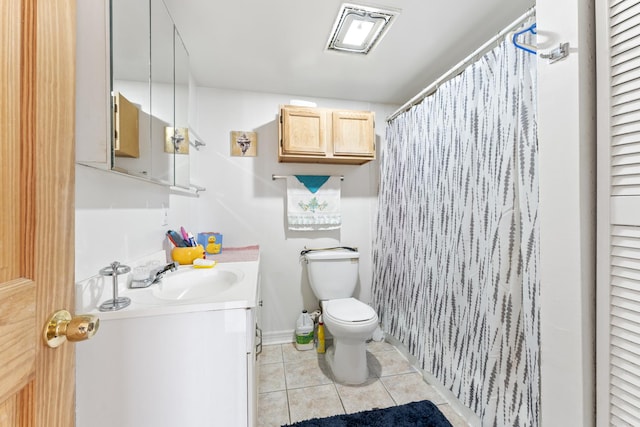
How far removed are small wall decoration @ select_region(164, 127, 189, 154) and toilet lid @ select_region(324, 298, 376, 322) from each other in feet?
4.80

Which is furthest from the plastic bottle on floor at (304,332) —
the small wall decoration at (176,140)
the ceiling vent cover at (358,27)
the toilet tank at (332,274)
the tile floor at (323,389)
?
the ceiling vent cover at (358,27)

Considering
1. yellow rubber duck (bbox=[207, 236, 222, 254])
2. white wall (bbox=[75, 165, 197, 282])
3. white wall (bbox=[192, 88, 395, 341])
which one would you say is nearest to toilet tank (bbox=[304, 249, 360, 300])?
white wall (bbox=[192, 88, 395, 341])

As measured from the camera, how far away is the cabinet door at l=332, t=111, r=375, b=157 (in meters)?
2.15

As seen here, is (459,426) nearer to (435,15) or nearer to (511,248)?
(511,248)

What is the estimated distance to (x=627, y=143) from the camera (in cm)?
58

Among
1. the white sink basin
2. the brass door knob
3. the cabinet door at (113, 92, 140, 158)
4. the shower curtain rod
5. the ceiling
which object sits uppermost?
the ceiling

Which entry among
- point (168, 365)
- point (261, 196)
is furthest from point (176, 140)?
point (168, 365)

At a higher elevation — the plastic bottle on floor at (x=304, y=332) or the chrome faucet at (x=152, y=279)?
the chrome faucet at (x=152, y=279)

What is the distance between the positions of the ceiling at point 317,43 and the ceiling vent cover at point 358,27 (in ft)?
0.14

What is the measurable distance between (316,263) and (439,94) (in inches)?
59.7

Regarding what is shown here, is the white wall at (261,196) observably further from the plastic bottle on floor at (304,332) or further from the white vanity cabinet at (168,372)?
the white vanity cabinet at (168,372)

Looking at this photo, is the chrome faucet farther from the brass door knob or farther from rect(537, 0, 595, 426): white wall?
rect(537, 0, 595, 426): white wall

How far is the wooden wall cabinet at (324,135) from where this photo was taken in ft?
6.80

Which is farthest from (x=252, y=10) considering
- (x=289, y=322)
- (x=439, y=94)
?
(x=289, y=322)
